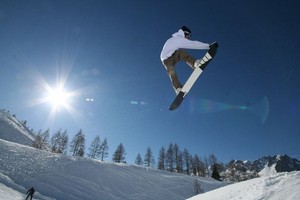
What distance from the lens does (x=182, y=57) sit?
737 cm

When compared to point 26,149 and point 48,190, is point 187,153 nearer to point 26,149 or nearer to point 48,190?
point 26,149

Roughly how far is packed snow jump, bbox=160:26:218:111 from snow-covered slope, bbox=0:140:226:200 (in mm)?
23486

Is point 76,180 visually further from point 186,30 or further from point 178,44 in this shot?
point 186,30

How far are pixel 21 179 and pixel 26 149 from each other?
17.9 m

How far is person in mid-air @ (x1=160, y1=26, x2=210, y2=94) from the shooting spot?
662cm

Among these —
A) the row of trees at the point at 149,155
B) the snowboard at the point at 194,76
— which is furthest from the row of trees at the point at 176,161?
the snowboard at the point at 194,76

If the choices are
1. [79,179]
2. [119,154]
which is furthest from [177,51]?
[119,154]

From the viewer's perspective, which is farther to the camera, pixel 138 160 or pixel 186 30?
A: pixel 138 160

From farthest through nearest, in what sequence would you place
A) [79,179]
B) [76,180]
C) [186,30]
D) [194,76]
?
[79,179] → [76,180] → [194,76] → [186,30]

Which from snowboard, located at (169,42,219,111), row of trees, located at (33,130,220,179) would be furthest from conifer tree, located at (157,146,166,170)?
snowboard, located at (169,42,219,111)

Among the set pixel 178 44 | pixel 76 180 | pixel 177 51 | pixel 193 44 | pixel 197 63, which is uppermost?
pixel 76 180

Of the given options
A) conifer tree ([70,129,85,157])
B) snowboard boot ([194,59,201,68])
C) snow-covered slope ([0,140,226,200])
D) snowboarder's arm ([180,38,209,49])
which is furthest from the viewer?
conifer tree ([70,129,85,157])

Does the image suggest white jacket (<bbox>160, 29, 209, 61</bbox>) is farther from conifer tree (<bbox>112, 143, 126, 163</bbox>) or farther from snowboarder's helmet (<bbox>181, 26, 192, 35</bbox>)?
conifer tree (<bbox>112, 143, 126, 163</bbox>)

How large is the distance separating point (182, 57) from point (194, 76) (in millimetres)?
743
